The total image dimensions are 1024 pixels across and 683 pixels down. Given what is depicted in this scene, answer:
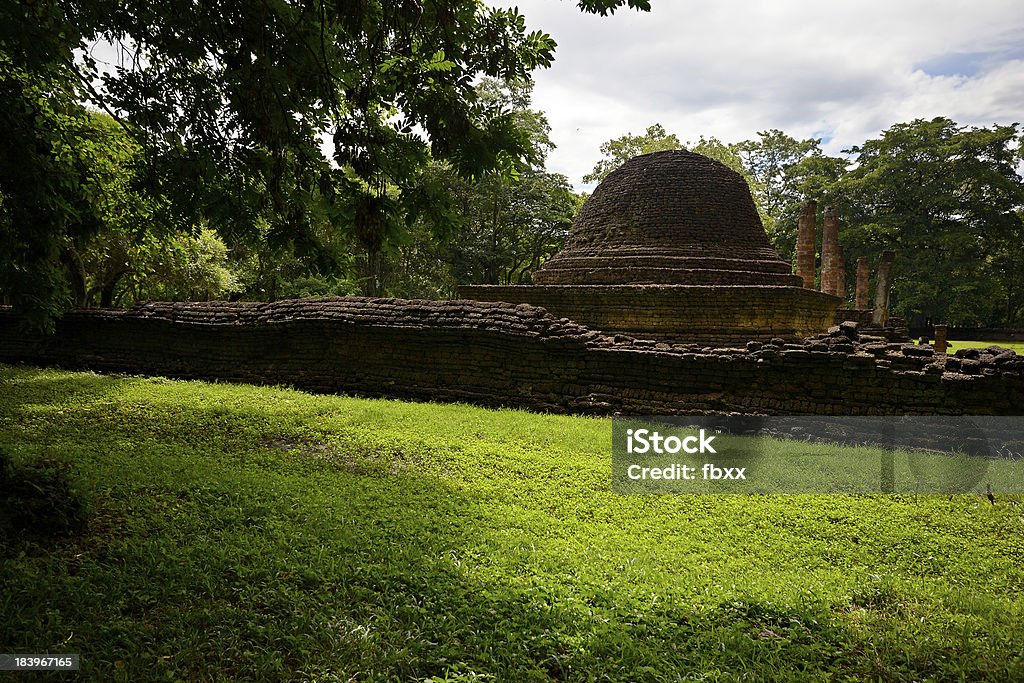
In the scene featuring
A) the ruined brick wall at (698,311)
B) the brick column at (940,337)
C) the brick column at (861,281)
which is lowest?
the brick column at (940,337)

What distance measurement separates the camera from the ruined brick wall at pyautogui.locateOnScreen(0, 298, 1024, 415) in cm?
597

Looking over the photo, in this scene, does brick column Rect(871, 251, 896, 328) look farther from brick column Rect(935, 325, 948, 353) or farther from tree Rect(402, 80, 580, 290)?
tree Rect(402, 80, 580, 290)

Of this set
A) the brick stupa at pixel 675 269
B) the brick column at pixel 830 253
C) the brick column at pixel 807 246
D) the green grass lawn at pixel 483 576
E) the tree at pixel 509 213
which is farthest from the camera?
the tree at pixel 509 213

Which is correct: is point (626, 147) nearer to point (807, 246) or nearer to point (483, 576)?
point (807, 246)

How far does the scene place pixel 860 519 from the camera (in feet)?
13.1

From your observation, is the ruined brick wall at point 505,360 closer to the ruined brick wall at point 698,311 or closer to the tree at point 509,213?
the ruined brick wall at point 698,311

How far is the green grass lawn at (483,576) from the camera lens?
2.34 m

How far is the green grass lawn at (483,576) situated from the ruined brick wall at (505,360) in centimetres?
188

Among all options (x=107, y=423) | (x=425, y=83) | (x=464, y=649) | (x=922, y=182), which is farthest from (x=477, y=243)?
(x=922, y=182)

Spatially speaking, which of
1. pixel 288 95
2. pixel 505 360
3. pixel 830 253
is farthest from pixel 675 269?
pixel 830 253

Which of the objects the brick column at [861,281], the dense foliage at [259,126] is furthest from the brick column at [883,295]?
the dense foliage at [259,126]

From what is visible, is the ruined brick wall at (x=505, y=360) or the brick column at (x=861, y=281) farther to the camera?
the brick column at (x=861, y=281)

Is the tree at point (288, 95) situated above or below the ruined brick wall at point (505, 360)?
above

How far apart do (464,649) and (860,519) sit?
325cm
